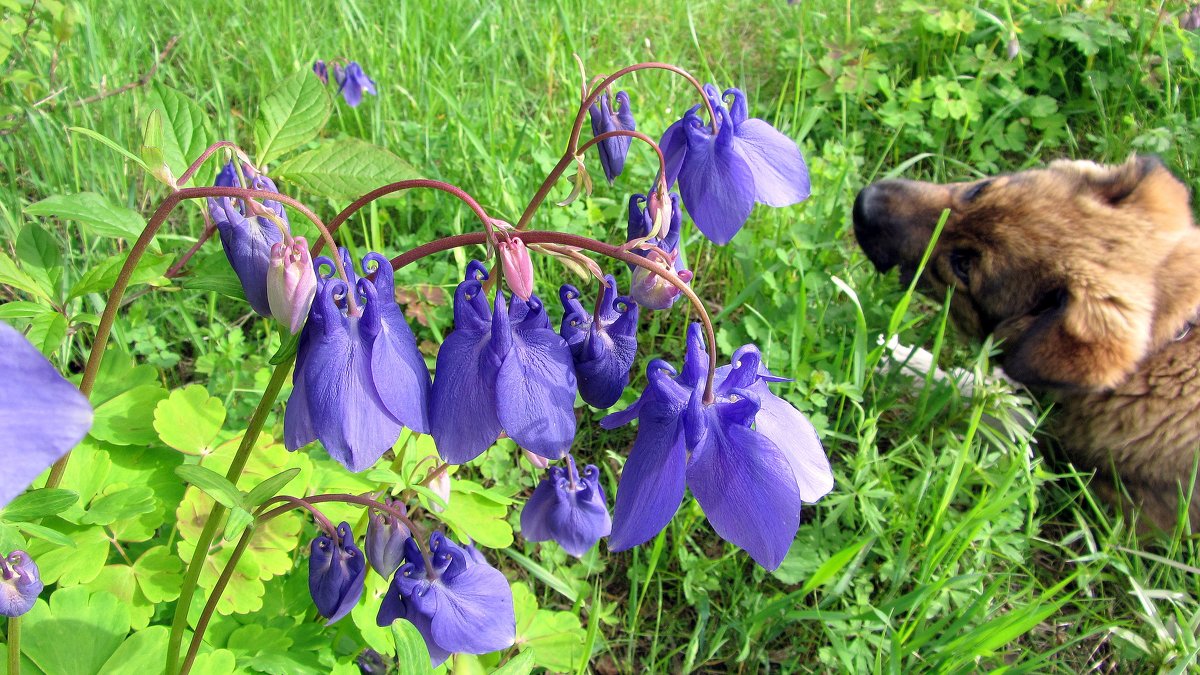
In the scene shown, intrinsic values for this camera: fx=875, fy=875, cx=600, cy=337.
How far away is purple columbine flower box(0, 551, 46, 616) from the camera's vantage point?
3.64 ft

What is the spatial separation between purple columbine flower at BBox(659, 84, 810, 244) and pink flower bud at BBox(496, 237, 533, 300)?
13.0 inches

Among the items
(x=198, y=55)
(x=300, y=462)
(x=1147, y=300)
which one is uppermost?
(x=198, y=55)

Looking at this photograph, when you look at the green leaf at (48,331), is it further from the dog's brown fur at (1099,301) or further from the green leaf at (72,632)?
the dog's brown fur at (1099,301)

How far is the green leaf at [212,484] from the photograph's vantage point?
3.23ft

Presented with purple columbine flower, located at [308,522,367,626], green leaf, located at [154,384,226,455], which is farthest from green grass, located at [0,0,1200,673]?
purple columbine flower, located at [308,522,367,626]

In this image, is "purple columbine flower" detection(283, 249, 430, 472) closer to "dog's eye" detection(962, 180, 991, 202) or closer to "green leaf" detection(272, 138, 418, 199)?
"green leaf" detection(272, 138, 418, 199)

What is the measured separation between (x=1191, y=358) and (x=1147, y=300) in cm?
24

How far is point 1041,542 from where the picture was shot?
2395 mm

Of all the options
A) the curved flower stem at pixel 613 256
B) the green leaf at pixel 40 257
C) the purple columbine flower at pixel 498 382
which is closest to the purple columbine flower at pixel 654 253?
the curved flower stem at pixel 613 256

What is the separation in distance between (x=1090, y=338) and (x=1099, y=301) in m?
0.11

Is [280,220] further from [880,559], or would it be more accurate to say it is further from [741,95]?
[880,559]

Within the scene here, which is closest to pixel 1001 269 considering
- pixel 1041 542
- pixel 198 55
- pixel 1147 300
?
pixel 1147 300

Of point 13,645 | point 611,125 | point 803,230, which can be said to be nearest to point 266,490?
point 13,645

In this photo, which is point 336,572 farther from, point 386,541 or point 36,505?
point 36,505
